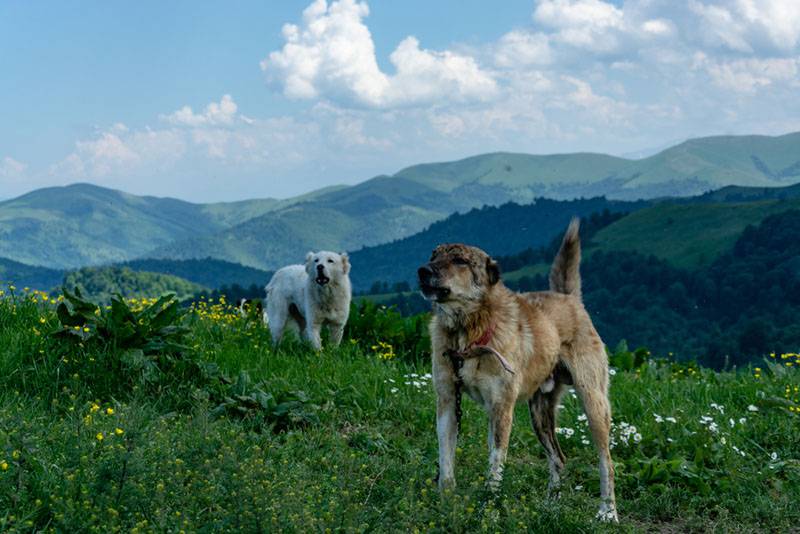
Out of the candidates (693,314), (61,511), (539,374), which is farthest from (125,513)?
(693,314)

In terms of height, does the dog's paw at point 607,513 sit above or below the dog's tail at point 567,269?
below

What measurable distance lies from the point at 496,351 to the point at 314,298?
708 centimetres

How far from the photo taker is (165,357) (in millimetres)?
8852

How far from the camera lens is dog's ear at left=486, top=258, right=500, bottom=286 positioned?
6.48 meters

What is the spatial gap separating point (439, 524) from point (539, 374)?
6.25ft

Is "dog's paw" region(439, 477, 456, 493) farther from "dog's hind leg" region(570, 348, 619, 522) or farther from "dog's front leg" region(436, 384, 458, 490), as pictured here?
"dog's hind leg" region(570, 348, 619, 522)

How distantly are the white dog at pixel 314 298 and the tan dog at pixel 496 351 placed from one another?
594cm

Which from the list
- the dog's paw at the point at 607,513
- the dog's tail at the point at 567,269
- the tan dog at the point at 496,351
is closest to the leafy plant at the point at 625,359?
the dog's tail at the point at 567,269

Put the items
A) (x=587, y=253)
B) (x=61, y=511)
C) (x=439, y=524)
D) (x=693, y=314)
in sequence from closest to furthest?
1. (x=61, y=511)
2. (x=439, y=524)
3. (x=693, y=314)
4. (x=587, y=253)

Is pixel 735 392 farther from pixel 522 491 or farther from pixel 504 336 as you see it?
pixel 504 336

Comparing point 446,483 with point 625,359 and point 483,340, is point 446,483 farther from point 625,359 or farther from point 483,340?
point 625,359

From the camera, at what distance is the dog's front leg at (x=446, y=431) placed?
20.5 feet

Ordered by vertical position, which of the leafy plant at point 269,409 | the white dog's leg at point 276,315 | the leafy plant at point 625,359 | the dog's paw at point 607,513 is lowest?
the leafy plant at point 625,359

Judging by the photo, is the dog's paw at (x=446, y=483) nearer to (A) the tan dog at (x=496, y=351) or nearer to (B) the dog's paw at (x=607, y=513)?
(A) the tan dog at (x=496, y=351)
